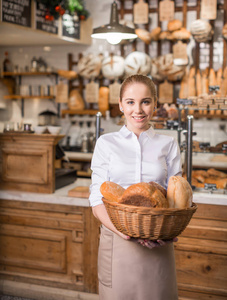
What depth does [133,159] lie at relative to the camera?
1.56 m

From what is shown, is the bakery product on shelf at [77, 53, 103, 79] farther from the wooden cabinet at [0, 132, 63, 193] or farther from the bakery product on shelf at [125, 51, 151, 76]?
the wooden cabinet at [0, 132, 63, 193]

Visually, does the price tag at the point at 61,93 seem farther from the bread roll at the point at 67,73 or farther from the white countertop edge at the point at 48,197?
the white countertop edge at the point at 48,197

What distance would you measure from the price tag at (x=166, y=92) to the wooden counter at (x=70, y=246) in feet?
7.96

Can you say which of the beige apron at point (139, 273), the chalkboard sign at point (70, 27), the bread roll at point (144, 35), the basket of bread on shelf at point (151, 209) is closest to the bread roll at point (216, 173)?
→ the beige apron at point (139, 273)

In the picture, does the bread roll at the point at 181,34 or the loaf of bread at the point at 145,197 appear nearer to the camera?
the loaf of bread at the point at 145,197

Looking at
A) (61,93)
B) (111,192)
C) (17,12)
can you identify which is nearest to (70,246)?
(111,192)

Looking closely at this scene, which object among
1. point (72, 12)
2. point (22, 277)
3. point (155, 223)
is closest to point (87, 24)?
point (72, 12)

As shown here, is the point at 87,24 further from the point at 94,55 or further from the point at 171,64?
the point at 171,64

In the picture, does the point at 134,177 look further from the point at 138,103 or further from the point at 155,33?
the point at 155,33

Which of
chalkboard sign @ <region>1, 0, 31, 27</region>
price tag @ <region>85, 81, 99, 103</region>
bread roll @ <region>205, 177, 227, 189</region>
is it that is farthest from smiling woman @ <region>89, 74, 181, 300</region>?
price tag @ <region>85, 81, 99, 103</region>

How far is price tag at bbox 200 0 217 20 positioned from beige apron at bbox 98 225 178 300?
3.89 m

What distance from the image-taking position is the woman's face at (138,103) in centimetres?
149

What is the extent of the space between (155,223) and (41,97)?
466 cm

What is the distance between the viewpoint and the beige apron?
150 centimetres
